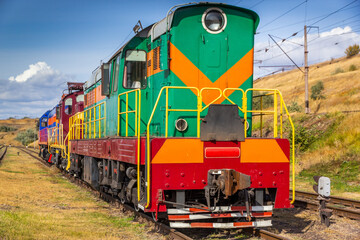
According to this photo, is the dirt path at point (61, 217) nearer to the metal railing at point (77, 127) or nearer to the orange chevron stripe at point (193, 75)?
the metal railing at point (77, 127)

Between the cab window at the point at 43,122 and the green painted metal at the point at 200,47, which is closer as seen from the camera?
the green painted metal at the point at 200,47

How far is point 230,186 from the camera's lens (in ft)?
18.7

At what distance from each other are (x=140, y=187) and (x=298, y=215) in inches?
153

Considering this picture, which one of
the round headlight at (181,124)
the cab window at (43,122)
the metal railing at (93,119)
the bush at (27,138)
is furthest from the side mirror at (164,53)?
the bush at (27,138)

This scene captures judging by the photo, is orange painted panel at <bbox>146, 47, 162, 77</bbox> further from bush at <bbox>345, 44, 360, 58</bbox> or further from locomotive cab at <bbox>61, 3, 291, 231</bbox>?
bush at <bbox>345, 44, 360, 58</bbox>

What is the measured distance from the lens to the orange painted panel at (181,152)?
5.86m

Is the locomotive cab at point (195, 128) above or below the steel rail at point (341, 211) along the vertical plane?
above

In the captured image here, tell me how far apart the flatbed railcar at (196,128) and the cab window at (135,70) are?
20mm

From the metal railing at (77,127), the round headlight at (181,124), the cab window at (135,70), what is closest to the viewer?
the round headlight at (181,124)

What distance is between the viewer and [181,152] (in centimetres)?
591

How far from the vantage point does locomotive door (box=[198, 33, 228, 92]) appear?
22.5 ft

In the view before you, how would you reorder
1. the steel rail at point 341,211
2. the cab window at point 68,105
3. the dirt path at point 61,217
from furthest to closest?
the cab window at point 68,105
the steel rail at point 341,211
the dirt path at point 61,217

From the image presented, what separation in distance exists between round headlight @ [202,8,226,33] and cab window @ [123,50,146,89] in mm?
1623

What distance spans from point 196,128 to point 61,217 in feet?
11.5
